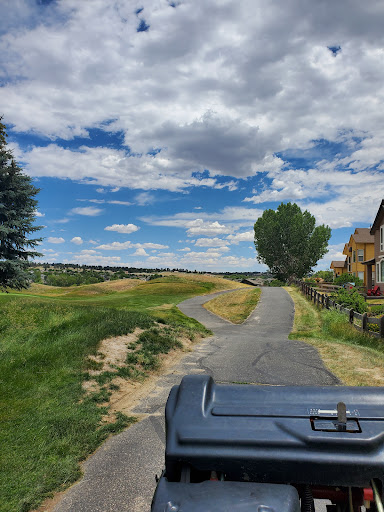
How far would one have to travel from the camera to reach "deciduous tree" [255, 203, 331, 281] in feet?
194

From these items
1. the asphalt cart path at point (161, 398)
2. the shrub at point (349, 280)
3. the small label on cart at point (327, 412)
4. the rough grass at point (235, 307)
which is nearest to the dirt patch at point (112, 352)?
the asphalt cart path at point (161, 398)

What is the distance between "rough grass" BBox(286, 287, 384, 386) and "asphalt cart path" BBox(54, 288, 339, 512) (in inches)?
16.0

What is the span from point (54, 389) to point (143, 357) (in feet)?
9.85

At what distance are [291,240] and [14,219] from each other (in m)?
43.6

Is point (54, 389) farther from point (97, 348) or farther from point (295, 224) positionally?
point (295, 224)

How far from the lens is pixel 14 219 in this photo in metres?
26.3

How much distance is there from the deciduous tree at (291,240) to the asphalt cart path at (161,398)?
41510mm

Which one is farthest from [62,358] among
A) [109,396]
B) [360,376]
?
[360,376]

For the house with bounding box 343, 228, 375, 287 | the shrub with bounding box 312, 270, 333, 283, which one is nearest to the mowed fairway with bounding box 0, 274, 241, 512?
the house with bounding box 343, 228, 375, 287

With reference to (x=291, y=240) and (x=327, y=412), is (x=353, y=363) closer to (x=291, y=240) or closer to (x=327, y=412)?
(x=327, y=412)

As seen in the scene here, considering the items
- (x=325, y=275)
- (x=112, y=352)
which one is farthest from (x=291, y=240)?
(x=112, y=352)

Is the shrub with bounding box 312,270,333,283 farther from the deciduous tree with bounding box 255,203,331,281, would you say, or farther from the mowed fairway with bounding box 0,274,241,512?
the mowed fairway with bounding box 0,274,241,512

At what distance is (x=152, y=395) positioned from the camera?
7477 mm

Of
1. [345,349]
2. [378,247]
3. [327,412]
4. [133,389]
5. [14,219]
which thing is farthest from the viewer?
[378,247]
